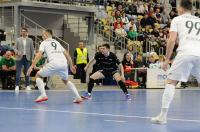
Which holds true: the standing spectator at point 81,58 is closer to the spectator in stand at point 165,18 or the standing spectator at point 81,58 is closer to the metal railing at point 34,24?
the metal railing at point 34,24

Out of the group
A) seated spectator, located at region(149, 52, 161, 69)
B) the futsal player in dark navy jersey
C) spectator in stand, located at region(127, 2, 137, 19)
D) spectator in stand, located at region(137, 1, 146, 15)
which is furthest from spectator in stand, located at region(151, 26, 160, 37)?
the futsal player in dark navy jersey

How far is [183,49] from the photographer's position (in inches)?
304

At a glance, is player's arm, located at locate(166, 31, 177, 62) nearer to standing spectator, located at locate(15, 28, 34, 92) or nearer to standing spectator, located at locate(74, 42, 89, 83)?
standing spectator, located at locate(15, 28, 34, 92)

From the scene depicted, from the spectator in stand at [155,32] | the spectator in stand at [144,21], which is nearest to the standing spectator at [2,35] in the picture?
the spectator in stand at [144,21]

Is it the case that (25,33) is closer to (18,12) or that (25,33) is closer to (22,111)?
(18,12)

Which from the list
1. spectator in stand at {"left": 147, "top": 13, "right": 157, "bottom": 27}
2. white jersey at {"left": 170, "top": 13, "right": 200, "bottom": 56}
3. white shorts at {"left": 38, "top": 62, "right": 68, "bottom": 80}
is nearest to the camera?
white jersey at {"left": 170, "top": 13, "right": 200, "bottom": 56}

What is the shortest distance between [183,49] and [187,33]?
0.27 m

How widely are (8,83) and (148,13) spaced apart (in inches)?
502

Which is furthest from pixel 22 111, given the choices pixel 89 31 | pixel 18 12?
pixel 89 31

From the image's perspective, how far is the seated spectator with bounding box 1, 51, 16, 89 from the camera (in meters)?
18.5

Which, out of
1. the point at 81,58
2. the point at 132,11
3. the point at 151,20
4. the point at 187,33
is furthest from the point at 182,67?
the point at 132,11

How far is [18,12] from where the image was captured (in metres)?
22.0

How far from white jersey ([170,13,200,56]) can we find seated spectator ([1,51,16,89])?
11.6 meters

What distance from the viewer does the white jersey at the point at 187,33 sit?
7719mm
